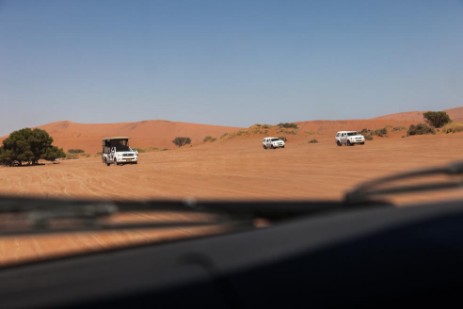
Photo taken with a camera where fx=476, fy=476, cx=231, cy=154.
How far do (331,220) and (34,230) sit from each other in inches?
78.8

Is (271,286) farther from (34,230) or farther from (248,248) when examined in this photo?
(34,230)

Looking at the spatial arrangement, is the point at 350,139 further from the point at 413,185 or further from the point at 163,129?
the point at 163,129

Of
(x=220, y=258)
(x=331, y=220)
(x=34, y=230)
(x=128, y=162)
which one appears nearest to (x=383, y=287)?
(x=220, y=258)

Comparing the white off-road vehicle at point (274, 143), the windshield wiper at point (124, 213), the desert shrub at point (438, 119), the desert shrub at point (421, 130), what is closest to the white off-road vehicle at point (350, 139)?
the white off-road vehicle at point (274, 143)

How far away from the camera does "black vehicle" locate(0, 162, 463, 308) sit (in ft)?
6.64

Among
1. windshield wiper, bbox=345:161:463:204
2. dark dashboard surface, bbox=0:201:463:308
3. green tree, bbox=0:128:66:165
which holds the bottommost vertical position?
dark dashboard surface, bbox=0:201:463:308

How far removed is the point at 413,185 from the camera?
361cm

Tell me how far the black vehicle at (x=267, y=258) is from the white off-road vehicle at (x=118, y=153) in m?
36.4

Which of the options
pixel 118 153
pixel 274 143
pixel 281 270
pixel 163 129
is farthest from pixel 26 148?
pixel 163 129

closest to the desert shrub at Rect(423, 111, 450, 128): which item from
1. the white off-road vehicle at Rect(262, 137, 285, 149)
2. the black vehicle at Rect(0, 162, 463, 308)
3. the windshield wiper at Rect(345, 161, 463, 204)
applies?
the white off-road vehicle at Rect(262, 137, 285, 149)

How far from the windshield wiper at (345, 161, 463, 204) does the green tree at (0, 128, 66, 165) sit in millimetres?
52537

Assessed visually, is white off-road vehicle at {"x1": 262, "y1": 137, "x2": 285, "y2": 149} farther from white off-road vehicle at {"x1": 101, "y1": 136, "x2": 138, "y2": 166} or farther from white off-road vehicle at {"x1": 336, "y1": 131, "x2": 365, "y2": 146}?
white off-road vehicle at {"x1": 101, "y1": 136, "x2": 138, "y2": 166}

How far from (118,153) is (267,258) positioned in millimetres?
37524

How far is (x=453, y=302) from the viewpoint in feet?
6.45
